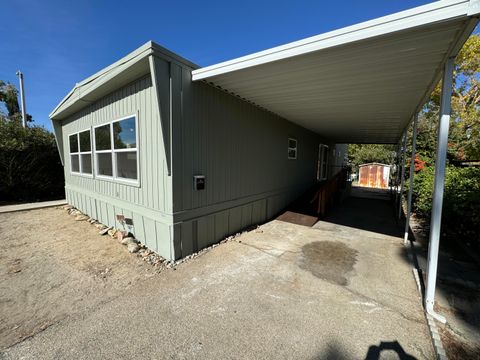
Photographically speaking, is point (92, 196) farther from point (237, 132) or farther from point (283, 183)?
point (283, 183)

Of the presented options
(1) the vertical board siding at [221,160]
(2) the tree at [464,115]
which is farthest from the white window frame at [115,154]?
(2) the tree at [464,115]

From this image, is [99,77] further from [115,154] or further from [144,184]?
[144,184]

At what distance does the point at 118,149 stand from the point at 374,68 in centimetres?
467

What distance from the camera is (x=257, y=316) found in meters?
2.20

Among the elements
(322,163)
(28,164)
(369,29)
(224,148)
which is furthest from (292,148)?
(28,164)

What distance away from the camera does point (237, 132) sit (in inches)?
178

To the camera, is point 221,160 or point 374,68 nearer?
point 374,68

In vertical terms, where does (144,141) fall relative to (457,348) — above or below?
above

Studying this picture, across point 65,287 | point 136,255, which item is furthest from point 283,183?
point 65,287

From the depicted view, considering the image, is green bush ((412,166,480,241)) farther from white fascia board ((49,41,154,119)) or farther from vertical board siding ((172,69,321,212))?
white fascia board ((49,41,154,119))

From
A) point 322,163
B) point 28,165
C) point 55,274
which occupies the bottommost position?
point 55,274

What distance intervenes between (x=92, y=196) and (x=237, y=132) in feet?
14.5

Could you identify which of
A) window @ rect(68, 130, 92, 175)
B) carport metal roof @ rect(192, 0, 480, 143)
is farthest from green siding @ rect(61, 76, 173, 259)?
carport metal roof @ rect(192, 0, 480, 143)

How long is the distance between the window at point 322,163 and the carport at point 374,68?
5.24 meters
